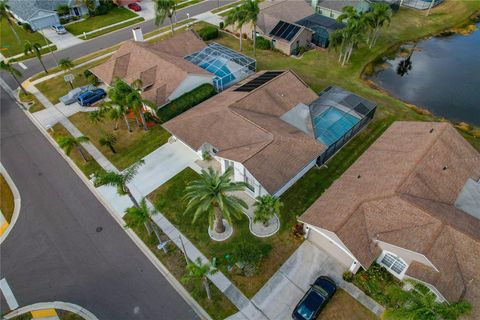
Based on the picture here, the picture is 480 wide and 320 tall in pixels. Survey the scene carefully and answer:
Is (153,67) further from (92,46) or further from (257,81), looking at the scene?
(92,46)

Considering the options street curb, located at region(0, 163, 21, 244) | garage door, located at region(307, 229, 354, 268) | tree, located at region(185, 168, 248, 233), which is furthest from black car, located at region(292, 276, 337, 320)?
street curb, located at region(0, 163, 21, 244)

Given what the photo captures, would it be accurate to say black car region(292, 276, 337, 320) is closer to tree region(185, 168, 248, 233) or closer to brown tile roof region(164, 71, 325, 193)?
tree region(185, 168, 248, 233)

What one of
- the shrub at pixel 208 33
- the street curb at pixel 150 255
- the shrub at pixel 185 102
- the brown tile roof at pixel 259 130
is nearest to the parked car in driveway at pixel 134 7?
the shrub at pixel 208 33

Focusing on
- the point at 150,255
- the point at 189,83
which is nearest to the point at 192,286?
the point at 150,255

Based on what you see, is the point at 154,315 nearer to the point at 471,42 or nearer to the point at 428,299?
the point at 428,299

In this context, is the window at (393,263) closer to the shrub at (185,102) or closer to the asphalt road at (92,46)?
the shrub at (185,102)
